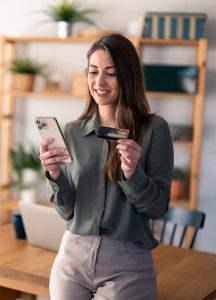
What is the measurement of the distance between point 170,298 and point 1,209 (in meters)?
2.93

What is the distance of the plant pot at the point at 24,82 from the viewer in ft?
13.5

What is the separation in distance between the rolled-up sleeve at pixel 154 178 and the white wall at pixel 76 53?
8.23 feet

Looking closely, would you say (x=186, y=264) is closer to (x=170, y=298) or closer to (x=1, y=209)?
(x=170, y=298)

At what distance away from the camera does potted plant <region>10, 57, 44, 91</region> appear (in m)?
4.13

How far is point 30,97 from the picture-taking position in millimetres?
4414

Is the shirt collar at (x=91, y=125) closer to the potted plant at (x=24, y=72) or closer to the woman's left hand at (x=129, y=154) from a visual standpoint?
the woman's left hand at (x=129, y=154)

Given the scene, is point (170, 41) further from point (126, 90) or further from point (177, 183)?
point (126, 90)

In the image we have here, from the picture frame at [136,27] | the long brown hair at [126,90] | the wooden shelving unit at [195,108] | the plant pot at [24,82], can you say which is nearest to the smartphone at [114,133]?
the long brown hair at [126,90]

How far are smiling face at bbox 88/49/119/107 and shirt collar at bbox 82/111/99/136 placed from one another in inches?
2.4

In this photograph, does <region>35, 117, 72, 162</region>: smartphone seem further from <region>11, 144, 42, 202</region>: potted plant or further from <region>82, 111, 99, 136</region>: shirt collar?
<region>11, 144, 42, 202</region>: potted plant

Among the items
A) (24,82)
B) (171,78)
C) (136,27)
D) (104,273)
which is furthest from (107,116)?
(24,82)

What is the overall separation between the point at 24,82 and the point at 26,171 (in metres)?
0.69

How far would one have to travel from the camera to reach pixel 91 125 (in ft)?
5.29

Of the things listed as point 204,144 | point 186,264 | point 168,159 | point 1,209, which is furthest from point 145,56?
point 168,159
